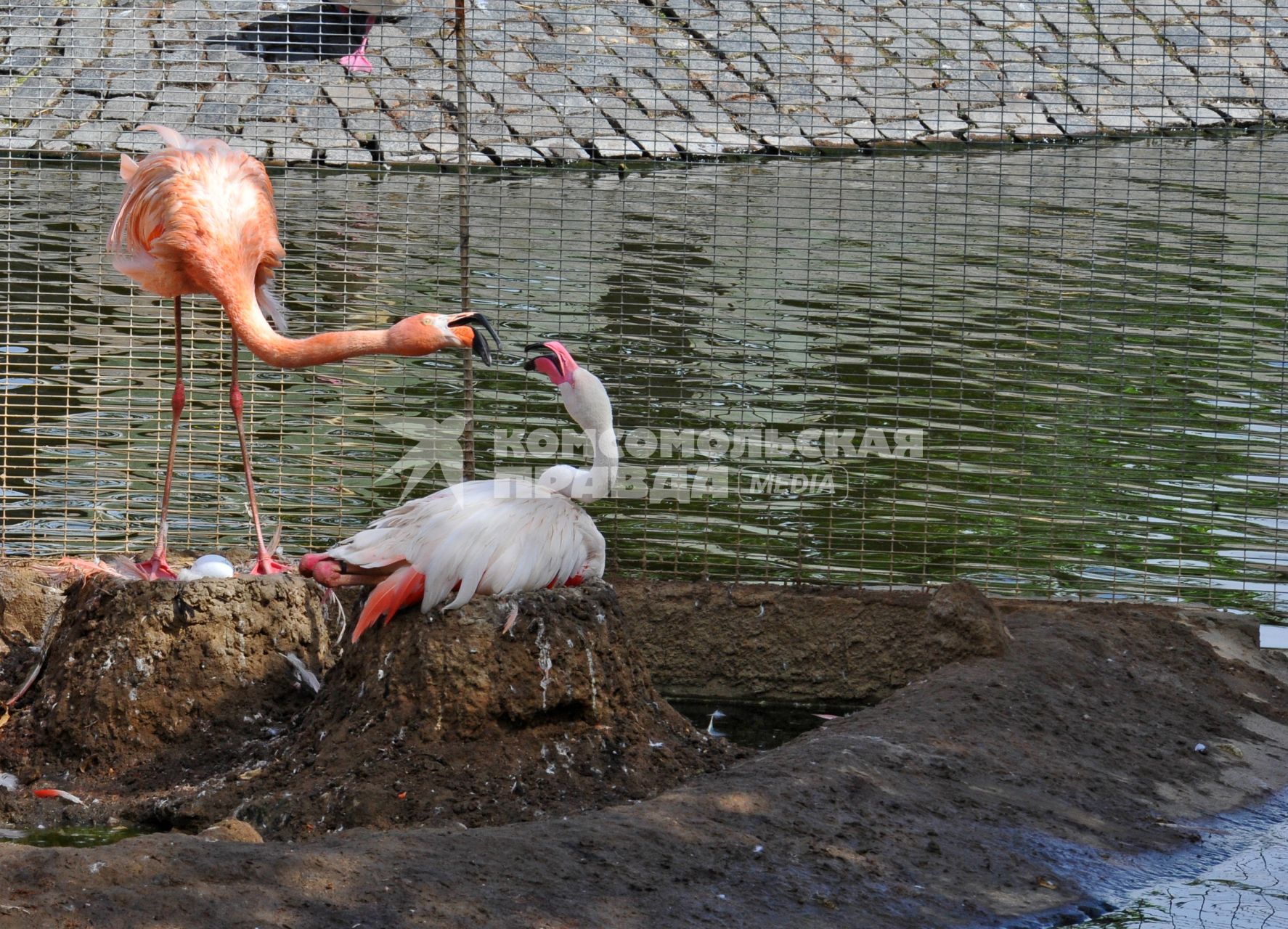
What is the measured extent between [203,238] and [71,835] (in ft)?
6.78

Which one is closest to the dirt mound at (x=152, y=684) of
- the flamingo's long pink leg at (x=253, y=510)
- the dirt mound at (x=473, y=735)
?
the flamingo's long pink leg at (x=253, y=510)

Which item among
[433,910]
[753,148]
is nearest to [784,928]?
[433,910]

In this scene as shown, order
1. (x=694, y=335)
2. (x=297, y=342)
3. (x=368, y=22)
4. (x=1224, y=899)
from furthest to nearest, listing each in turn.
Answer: (x=368, y=22) < (x=694, y=335) < (x=297, y=342) < (x=1224, y=899)

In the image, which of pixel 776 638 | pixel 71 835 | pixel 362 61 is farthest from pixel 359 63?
pixel 71 835

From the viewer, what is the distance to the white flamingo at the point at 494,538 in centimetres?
471

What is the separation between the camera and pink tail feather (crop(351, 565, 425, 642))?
4.74 m

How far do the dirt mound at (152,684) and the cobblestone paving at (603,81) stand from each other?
13.7 ft

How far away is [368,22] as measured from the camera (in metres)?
10.4

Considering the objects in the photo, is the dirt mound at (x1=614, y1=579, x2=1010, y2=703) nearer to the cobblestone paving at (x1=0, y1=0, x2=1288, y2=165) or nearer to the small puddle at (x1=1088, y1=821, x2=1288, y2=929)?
the small puddle at (x1=1088, y1=821, x2=1288, y2=929)

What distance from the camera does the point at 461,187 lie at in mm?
5930

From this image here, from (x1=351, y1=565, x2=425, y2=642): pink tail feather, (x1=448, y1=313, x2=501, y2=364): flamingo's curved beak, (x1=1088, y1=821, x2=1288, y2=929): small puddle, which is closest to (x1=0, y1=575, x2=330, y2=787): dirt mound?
(x1=351, y1=565, x2=425, y2=642): pink tail feather

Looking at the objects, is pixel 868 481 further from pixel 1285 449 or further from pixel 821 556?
pixel 1285 449

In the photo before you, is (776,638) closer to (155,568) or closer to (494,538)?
(494,538)

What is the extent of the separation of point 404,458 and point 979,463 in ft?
9.03
